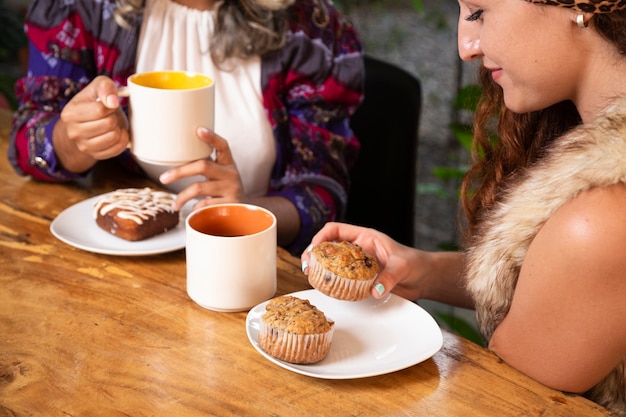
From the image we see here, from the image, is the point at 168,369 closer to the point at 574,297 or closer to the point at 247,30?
the point at 574,297

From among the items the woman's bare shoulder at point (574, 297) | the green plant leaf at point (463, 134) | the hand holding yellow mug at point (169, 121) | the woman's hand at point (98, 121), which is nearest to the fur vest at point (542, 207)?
the woman's bare shoulder at point (574, 297)

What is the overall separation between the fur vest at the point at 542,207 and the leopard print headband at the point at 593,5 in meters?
0.12

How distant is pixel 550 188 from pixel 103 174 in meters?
1.01

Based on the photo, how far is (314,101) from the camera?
1.86m

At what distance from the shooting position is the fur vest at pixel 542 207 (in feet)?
3.38

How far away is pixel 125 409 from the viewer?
99 cm

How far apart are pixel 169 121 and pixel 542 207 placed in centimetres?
60

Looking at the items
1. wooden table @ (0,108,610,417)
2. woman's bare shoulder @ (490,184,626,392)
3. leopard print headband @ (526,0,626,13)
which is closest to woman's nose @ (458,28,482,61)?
leopard print headband @ (526,0,626,13)

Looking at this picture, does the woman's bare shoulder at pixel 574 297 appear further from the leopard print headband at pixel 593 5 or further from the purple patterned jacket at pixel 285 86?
the purple patterned jacket at pixel 285 86

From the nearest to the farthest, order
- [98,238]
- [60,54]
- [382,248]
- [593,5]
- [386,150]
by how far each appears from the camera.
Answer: [593,5], [382,248], [98,238], [60,54], [386,150]

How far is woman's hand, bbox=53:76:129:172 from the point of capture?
4.60 feet

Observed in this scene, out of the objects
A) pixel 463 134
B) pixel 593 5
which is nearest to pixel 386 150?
pixel 463 134

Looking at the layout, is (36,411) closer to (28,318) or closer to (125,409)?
(125,409)

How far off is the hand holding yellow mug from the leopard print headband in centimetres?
58
